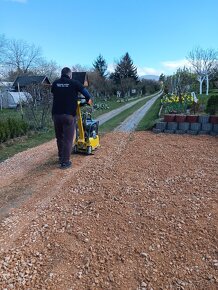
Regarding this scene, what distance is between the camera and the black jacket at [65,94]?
5332 mm

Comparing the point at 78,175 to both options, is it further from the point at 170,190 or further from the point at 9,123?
the point at 9,123

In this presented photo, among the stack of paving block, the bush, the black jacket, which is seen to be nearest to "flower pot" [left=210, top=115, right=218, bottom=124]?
the stack of paving block

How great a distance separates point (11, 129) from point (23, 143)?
0.91m

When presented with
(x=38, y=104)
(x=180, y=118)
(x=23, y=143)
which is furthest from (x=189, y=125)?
(x=38, y=104)

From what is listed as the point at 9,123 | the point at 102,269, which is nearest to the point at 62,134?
the point at 102,269

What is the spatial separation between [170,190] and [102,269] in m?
2.10

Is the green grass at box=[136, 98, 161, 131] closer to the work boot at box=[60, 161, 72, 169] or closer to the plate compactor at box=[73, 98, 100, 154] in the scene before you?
the plate compactor at box=[73, 98, 100, 154]

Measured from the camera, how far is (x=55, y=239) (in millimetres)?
3006

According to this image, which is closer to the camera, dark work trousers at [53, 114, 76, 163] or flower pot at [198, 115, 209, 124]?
dark work trousers at [53, 114, 76, 163]

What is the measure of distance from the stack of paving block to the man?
15.7 feet

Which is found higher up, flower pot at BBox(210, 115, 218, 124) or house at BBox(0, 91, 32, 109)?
house at BBox(0, 91, 32, 109)

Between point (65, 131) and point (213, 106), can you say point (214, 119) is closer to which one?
point (213, 106)

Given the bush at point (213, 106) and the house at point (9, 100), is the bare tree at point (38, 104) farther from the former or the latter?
the house at point (9, 100)

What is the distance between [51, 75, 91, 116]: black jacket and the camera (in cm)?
533
